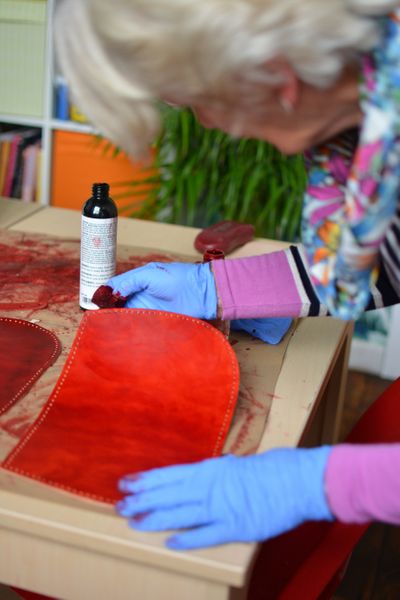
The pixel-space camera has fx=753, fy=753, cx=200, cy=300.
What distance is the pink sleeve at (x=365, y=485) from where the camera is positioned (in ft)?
2.93

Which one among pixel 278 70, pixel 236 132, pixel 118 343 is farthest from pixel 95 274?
pixel 278 70

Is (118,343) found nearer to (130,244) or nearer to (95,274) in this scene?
(95,274)

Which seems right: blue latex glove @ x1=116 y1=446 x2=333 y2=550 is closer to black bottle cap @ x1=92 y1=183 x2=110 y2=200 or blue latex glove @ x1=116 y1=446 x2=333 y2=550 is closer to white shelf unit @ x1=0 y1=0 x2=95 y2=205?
black bottle cap @ x1=92 y1=183 x2=110 y2=200

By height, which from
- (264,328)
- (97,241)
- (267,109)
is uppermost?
(267,109)

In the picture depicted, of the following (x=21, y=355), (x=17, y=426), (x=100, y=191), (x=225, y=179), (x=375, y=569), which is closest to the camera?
(x=17, y=426)

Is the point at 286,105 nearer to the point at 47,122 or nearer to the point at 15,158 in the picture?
the point at 47,122

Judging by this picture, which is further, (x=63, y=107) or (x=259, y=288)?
(x=63, y=107)

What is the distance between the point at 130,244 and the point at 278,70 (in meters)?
0.91

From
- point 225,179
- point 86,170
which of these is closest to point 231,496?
point 225,179

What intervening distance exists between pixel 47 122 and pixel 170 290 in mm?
1940

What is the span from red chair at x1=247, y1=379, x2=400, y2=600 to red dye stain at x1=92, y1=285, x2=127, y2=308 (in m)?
0.47

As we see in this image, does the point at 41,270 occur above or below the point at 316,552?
above

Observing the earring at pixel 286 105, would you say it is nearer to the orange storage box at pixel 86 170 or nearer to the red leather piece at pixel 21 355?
the red leather piece at pixel 21 355

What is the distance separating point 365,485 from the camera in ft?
2.93
